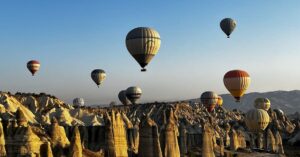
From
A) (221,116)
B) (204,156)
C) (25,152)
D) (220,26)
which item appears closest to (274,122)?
(221,116)

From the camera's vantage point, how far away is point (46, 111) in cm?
9694

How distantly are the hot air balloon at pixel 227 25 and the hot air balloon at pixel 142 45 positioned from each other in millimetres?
31704

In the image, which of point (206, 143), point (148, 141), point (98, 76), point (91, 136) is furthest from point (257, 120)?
point (148, 141)

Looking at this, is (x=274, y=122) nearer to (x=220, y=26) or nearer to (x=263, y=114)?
(x=263, y=114)

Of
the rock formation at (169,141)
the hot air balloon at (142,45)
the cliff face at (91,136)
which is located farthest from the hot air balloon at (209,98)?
the rock formation at (169,141)

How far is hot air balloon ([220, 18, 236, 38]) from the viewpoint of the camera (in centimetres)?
8706

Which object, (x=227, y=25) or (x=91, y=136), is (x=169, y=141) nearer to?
(x=91, y=136)

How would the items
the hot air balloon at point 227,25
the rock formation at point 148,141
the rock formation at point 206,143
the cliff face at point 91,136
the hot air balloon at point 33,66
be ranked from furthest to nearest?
the hot air balloon at point 33,66, the hot air balloon at point 227,25, the rock formation at point 206,143, the rock formation at point 148,141, the cliff face at point 91,136

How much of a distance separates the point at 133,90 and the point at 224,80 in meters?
52.8

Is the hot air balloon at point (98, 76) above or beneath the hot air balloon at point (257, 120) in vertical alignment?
above

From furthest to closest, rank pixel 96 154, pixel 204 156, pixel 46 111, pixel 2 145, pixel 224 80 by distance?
1. pixel 46 111
2. pixel 224 80
3. pixel 204 156
4. pixel 96 154
5. pixel 2 145

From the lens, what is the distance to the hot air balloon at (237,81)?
249ft

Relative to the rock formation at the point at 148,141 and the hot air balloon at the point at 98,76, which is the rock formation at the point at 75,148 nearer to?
the rock formation at the point at 148,141

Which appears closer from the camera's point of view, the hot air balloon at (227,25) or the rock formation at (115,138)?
the rock formation at (115,138)
